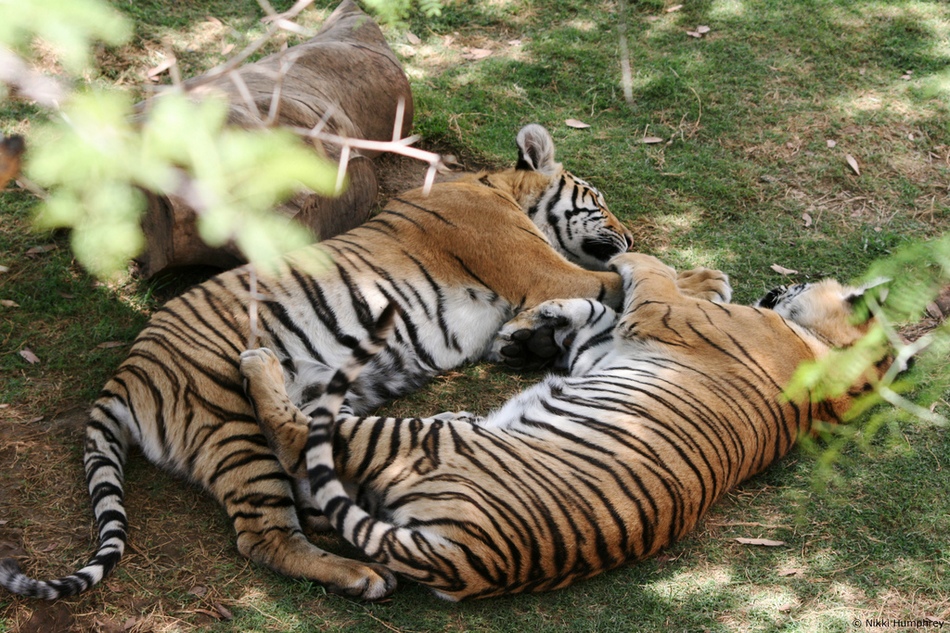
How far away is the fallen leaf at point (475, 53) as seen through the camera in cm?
602

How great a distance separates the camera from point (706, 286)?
394 cm

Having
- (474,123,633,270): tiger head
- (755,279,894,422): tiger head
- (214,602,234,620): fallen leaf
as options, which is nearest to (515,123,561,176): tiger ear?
(474,123,633,270): tiger head

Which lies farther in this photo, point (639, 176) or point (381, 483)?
point (639, 176)

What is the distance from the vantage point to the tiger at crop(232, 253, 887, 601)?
8.71ft

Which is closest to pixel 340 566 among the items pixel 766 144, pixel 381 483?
pixel 381 483

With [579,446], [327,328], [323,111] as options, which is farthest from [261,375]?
[323,111]

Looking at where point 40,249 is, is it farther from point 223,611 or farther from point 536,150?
point 536,150

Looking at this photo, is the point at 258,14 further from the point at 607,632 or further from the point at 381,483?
the point at 607,632

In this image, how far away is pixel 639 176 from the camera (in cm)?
507

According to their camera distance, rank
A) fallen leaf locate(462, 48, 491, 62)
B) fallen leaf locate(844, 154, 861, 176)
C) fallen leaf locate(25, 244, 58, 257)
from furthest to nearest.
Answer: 1. fallen leaf locate(462, 48, 491, 62)
2. fallen leaf locate(844, 154, 861, 176)
3. fallen leaf locate(25, 244, 58, 257)

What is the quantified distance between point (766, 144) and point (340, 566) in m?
3.83

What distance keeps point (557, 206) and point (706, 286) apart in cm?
95

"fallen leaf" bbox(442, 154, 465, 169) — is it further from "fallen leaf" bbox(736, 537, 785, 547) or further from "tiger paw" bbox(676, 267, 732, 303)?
"fallen leaf" bbox(736, 537, 785, 547)

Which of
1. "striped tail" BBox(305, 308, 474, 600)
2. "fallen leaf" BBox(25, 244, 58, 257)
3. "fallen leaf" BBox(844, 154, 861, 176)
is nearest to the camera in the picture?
"striped tail" BBox(305, 308, 474, 600)
